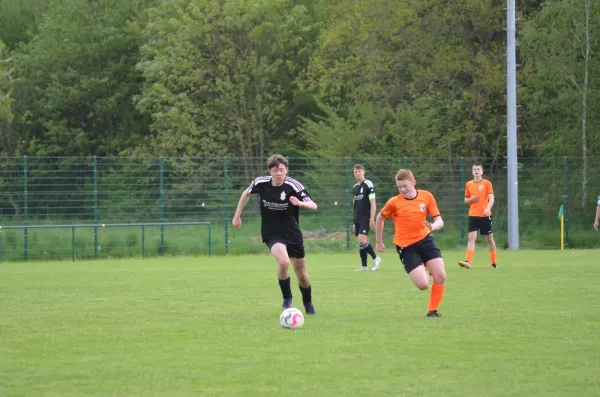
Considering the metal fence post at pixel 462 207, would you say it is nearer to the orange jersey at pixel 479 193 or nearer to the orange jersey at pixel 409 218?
the orange jersey at pixel 479 193

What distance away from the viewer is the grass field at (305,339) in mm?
7195

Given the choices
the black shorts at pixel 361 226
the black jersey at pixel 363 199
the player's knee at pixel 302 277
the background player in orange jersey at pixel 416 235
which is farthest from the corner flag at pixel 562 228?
the player's knee at pixel 302 277

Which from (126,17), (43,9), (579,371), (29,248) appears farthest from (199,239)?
(43,9)

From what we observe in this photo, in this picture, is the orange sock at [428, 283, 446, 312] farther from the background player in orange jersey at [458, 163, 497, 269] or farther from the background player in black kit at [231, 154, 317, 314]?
the background player in orange jersey at [458, 163, 497, 269]

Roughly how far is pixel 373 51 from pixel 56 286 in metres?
23.0

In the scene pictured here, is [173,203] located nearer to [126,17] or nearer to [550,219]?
[550,219]

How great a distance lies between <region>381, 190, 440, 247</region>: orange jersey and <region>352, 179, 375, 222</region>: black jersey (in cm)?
846

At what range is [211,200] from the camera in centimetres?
2962

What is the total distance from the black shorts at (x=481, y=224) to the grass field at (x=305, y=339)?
116 inches

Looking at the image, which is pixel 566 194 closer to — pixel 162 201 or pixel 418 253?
pixel 162 201

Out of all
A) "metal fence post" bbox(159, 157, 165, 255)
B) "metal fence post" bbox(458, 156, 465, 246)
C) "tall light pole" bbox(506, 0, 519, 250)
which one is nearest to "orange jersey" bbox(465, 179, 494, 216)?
"tall light pole" bbox(506, 0, 519, 250)

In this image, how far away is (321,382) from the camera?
23.7 ft

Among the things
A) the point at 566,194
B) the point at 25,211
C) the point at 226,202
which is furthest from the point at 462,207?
the point at 25,211

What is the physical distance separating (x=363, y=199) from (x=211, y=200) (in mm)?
10192
